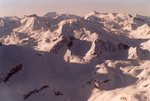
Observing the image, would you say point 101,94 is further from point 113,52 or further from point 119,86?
point 113,52

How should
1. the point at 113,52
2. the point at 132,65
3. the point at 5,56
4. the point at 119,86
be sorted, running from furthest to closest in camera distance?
1. the point at 113,52
2. the point at 132,65
3. the point at 5,56
4. the point at 119,86

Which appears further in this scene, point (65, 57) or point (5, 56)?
point (65, 57)

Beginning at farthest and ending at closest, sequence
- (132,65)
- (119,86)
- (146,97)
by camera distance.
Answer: (132,65) → (119,86) → (146,97)

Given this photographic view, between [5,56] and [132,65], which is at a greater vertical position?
[5,56]

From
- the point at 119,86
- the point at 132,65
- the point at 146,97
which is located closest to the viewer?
the point at 146,97

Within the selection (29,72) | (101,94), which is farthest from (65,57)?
(101,94)

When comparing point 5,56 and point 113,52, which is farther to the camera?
point 113,52

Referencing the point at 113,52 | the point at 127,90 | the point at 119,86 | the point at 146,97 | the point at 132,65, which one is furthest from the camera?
the point at 113,52

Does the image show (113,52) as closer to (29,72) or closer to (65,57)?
(65,57)

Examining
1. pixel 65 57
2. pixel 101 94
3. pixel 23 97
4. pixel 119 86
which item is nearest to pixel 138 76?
pixel 119 86
